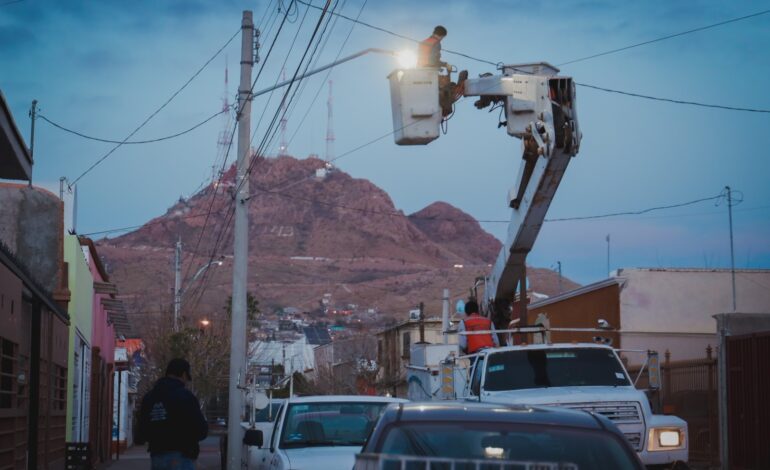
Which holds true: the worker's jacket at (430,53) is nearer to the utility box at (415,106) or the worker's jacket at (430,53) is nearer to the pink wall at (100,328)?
the utility box at (415,106)

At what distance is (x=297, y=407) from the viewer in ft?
44.3

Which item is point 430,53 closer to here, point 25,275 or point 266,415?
point 25,275

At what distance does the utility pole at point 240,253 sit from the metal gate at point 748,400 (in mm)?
9054

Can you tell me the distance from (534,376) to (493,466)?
8.14 m

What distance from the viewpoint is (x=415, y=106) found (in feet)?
47.3

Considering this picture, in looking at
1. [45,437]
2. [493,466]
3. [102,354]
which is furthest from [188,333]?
[493,466]

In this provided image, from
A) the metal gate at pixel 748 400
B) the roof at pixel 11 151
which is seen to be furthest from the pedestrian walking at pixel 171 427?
the metal gate at pixel 748 400

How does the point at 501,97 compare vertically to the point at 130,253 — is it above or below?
below

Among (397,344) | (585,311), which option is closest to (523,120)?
(585,311)

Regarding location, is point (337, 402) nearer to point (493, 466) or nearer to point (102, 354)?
point (493, 466)

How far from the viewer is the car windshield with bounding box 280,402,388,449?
1307 cm

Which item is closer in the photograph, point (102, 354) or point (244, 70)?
point (244, 70)

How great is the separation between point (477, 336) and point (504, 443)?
9400 mm

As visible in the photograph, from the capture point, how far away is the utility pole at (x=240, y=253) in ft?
72.3
